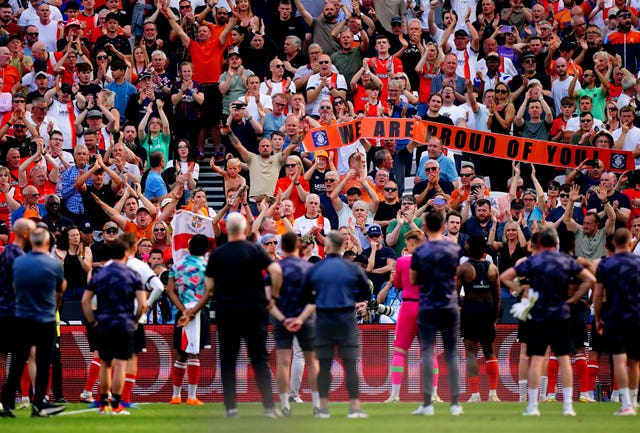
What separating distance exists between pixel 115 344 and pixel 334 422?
2.73 meters

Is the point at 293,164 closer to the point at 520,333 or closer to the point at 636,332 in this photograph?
the point at 520,333

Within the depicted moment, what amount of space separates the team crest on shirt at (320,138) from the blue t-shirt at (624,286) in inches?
371

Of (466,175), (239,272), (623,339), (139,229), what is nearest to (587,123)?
(466,175)

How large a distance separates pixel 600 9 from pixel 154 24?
9.44m

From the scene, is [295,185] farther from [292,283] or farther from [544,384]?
[292,283]

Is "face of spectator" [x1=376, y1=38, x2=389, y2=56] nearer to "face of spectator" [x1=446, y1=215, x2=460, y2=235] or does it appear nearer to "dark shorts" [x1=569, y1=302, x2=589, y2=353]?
"face of spectator" [x1=446, y1=215, x2=460, y2=235]

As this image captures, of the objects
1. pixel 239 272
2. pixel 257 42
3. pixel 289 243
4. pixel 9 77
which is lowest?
pixel 239 272

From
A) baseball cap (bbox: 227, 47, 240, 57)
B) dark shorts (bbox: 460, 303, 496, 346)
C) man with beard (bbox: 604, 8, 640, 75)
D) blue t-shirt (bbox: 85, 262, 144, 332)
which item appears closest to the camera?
blue t-shirt (bbox: 85, 262, 144, 332)

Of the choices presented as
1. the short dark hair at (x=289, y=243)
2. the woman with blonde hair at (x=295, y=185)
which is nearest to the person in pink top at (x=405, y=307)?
the short dark hair at (x=289, y=243)

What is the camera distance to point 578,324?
65.2ft

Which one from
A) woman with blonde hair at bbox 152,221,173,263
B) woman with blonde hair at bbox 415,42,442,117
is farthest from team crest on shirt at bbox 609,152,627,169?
woman with blonde hair at bbox 152,221,173,263

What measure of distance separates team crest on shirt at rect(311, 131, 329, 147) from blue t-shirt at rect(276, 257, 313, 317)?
8.79 meters

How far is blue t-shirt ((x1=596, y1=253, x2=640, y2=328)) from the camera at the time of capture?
17406mm

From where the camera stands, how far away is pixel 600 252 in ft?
79.9
